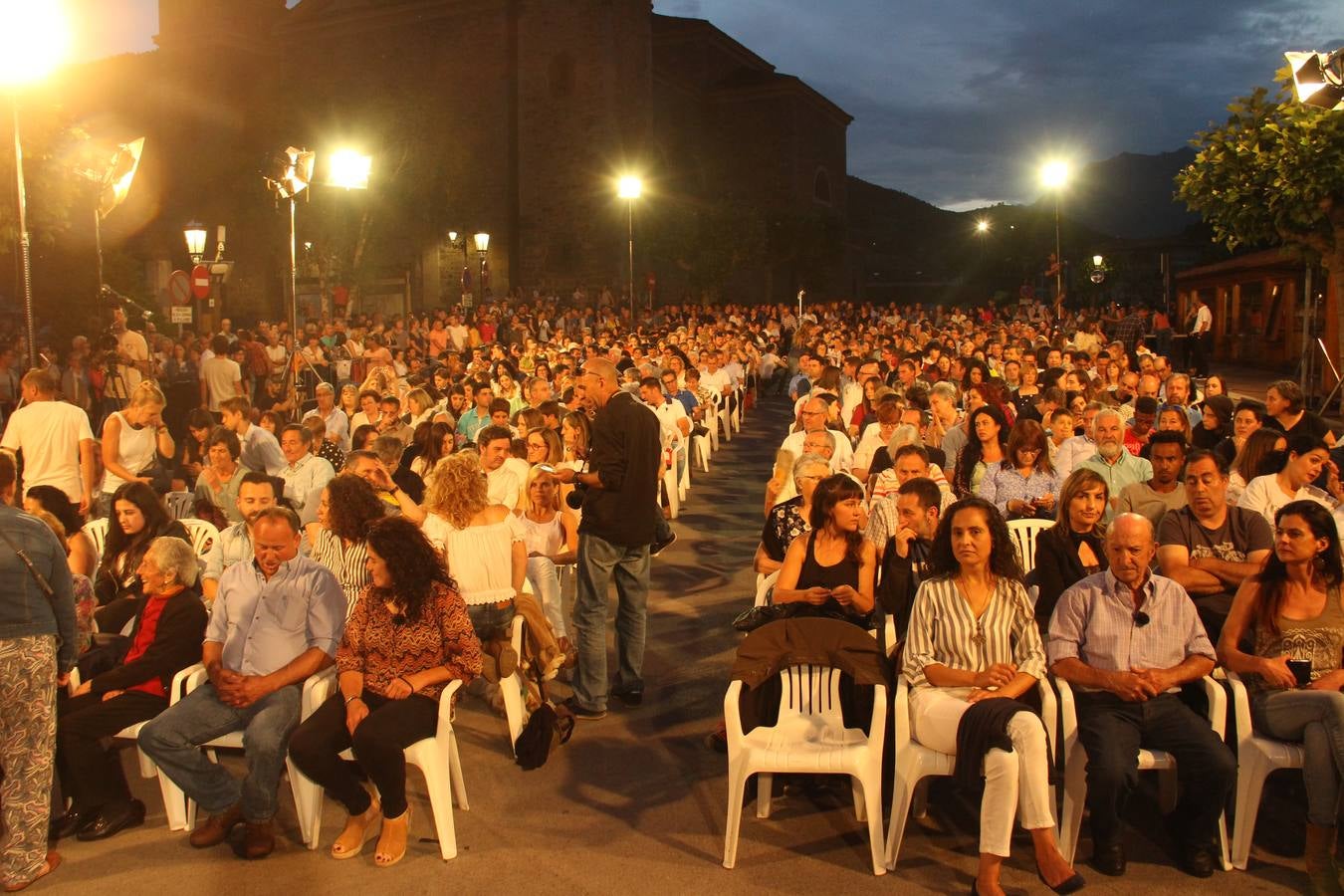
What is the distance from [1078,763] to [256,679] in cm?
322

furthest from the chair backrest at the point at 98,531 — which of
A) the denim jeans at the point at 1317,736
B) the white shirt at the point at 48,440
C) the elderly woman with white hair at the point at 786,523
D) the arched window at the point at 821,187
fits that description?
the arched window at the point at 821,187

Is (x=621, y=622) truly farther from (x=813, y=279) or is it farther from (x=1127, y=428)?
(x=813, y=279)

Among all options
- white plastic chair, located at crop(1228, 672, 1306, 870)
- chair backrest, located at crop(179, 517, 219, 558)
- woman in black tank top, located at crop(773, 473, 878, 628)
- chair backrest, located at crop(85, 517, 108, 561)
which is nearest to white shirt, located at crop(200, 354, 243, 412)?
chair backrest, located at crop(85, 517, 108, 561)

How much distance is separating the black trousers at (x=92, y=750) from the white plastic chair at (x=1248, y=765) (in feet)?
14.1

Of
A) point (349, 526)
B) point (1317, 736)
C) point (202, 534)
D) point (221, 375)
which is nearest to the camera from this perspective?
point (1317, 736)

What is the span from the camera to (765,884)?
420 cm

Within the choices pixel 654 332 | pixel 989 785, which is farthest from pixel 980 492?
pixel 654 332

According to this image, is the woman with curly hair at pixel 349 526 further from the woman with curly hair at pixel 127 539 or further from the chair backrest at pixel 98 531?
the chair backrest at pixel 98 531

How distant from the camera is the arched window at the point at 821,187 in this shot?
171 feet

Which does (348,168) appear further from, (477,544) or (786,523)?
(786,523)

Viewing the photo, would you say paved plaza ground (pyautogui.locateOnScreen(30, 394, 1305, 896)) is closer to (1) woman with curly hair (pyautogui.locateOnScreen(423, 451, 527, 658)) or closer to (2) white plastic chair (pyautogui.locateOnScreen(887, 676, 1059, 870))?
(2) white plastic chair (pyautogui.locateOnScreen(887, 676, 1059, 870))

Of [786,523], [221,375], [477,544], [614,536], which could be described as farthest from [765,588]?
[221,375]

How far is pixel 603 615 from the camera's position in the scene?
5.94 meters

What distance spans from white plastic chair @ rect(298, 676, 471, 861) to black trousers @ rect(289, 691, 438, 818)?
40 mm
